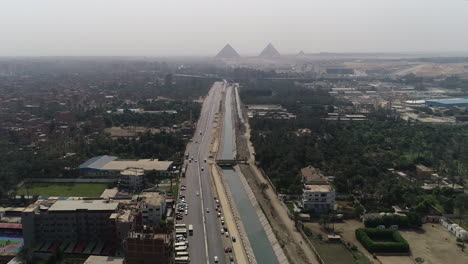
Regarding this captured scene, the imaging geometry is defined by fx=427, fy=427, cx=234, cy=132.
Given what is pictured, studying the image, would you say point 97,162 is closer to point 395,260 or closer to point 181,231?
point 181,231

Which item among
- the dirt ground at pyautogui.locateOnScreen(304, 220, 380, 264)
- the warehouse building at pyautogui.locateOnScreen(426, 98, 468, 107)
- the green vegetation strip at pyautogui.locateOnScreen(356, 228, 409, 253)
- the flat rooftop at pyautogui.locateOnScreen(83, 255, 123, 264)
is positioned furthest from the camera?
the warehouse building at pyautogui.locateOnScreen(426, 98, 468, 107)

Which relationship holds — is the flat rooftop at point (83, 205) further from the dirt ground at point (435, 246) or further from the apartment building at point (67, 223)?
the dirt ground at point (435, 246)

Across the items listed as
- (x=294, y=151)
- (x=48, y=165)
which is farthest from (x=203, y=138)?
(x=48, y=165)

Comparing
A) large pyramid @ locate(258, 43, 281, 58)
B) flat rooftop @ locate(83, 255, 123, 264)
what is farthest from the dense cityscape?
large pyramid @ locate(258, 43, 281, 58)

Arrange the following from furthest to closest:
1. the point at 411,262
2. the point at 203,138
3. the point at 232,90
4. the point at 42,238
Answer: the point at 232,90 → the point at 203,138 → the point at 42,238 → the point at 411,262

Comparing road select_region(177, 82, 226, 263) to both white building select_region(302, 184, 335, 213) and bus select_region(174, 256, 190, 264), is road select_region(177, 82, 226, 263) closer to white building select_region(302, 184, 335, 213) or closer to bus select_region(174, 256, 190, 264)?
bus select_region(174, 256, 190, 264)

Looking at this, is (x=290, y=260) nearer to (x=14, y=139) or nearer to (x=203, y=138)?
(x=203, y=138)
